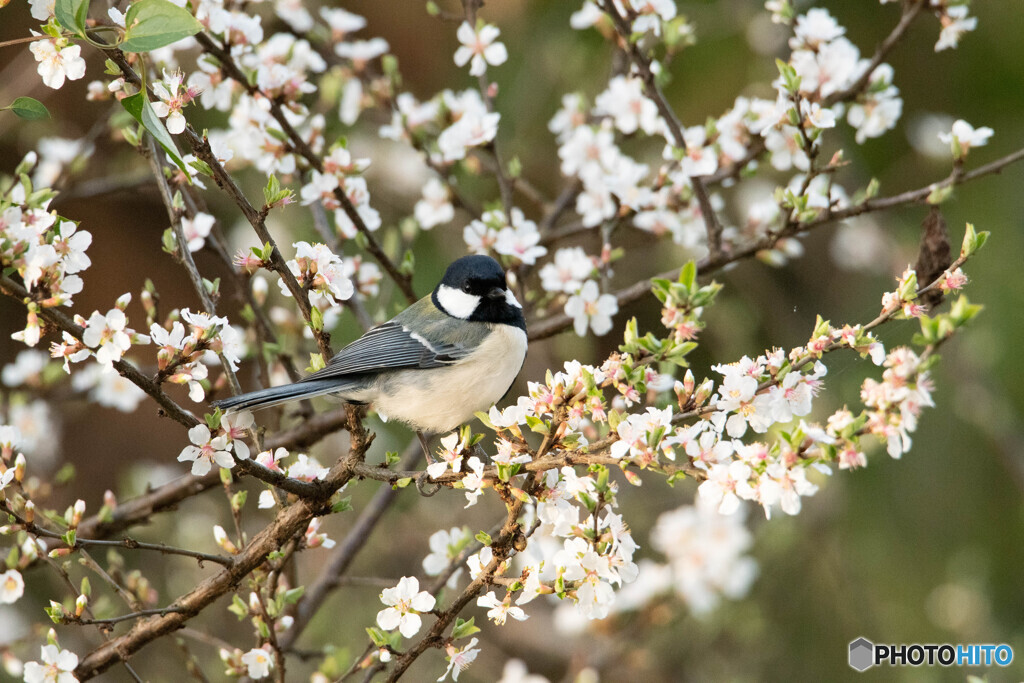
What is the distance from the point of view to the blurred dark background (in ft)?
12.0

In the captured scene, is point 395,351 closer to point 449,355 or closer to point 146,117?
point 449,355

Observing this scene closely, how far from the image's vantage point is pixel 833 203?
2105 millimetres

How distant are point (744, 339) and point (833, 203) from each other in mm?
1966

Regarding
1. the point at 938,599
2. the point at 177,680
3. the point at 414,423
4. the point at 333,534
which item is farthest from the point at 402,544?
the point at 938,599

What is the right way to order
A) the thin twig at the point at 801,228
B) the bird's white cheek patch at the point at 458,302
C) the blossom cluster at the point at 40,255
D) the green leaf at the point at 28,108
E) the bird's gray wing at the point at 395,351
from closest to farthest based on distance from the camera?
1. the blossom cluster at the point at 40,255
2. the green leaf at the point at 28,108
3. the thin twig at the point at 801,228
4. the bird's gray wing at the point at 395,351
5. the bird's white cheek patch at the point at 458,302

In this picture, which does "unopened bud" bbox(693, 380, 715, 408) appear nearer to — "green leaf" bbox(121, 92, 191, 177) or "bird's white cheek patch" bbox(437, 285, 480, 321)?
"green leaf" bbox(121, 92, 191, 177)

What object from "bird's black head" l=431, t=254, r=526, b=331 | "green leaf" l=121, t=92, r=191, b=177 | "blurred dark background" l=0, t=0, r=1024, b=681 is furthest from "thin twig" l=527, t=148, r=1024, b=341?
"blurred dark background" l=0, t=0, r=1024, b=681

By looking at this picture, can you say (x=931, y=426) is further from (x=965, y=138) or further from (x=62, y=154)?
(x=62, y=154)

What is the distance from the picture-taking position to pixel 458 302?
101 inches

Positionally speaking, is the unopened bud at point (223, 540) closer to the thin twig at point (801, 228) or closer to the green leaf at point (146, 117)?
the green leaf at point (146, 117)

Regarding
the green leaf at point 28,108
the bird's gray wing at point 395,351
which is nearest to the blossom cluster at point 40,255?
the green leaf at point 28,108

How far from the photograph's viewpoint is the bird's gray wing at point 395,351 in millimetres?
2262

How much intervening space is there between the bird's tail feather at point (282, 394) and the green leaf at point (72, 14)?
70 cm

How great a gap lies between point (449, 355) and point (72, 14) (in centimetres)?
134
